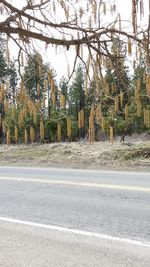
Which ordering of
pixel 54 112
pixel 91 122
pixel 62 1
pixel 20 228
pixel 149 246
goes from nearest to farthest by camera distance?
pixel 91 122
pixel 62 1
pixel 54 112
pixel 149 246
pixel 20 228

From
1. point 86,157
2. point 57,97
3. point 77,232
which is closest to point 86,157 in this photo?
point 86,157

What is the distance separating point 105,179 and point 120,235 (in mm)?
6357

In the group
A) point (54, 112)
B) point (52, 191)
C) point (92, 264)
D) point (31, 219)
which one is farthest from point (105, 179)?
point (54, 112)

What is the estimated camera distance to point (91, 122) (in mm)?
1704

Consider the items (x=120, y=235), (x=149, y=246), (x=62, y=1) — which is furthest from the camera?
(x=120, y=235)

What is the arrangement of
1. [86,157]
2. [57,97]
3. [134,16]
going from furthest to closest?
[86,157] < [57,97] < [134,16]

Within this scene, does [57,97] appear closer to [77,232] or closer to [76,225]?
[77,232]

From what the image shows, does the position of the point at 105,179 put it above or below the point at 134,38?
below

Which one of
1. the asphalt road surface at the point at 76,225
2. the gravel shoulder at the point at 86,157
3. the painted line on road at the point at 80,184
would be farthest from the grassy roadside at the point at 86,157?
the asphalt road surface at the point at 76,225

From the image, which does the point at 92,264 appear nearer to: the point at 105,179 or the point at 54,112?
the point at 54,112

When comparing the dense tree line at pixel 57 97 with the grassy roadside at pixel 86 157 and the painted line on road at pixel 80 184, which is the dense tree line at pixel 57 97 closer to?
the painted line on road at pixel 80 184

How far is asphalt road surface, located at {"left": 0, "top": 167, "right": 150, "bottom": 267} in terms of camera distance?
509 cm

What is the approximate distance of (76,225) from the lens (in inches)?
261

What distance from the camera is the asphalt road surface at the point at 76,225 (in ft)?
16.7
